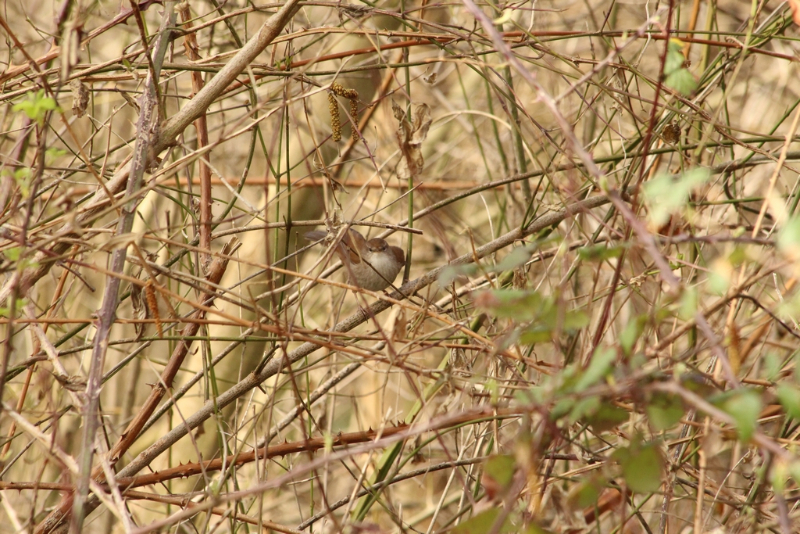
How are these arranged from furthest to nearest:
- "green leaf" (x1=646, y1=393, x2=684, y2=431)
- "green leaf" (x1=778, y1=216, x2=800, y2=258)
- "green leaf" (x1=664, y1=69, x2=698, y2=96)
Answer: "green leaf" (x1=664, y1=69, x2=698, y2=96) → "green leaf" (x1=646, y1=393, x2=684, y2=431) → "green leaf" (x1=778, y1=216, x2=800, y2=258)

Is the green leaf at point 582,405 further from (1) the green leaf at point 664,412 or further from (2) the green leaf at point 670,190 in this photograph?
(2) the green leaf at point 670,190

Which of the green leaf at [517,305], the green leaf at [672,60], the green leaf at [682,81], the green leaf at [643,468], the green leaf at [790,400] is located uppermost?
the green leaf at [672,60]

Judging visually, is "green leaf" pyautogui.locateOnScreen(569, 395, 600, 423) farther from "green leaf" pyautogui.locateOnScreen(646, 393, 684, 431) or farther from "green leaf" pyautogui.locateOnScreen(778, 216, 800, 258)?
"green leaf" pyautogui.locateOnScreen(778, 216, 800, 258)

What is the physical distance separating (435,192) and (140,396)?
2616 mm

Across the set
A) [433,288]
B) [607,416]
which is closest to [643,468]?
[607,416]

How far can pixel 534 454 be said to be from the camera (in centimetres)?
102

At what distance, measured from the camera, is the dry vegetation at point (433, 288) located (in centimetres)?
108

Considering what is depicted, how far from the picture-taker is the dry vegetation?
108cm

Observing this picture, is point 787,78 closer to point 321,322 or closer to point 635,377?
point 321,322

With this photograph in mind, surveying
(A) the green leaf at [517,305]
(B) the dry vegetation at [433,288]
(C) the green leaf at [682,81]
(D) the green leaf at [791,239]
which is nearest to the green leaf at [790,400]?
(B) the dry vegetation at [433,288]

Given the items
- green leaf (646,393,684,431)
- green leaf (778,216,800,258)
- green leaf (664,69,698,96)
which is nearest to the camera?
green leaf (778,216,800,258)

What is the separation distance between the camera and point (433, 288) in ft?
12.1

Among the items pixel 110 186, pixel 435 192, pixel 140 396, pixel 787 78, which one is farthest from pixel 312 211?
pixel 787 78

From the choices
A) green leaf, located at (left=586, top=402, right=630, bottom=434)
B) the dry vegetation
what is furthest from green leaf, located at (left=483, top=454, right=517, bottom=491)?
green leaf, located at (left=586, top=402, right=630, bottom=434)
